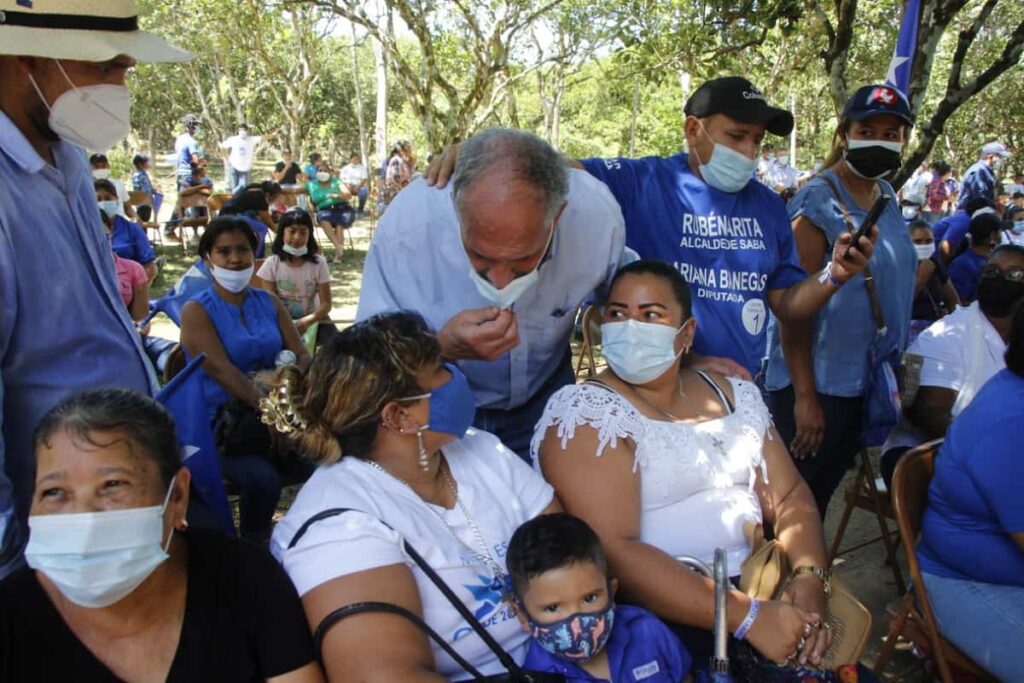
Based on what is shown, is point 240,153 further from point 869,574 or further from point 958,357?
point 958,357

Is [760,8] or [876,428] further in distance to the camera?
[760,8]

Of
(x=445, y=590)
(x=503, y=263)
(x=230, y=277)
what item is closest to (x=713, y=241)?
(x=503, y=263)

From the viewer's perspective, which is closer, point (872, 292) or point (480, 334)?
Result: point (480, 334)

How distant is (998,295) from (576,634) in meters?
2.50

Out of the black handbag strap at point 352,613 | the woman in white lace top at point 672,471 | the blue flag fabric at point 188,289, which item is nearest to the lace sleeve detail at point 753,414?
the woman in white lace top at point 672,471

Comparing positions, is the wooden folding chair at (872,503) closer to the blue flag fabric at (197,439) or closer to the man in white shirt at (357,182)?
the blue flag fabric at (197,439)

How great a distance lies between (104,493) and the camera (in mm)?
1562

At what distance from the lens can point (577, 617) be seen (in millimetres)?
1886

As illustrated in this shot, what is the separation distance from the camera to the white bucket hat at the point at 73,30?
66.7 inches

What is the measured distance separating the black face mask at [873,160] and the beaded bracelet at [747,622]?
2.07 metres

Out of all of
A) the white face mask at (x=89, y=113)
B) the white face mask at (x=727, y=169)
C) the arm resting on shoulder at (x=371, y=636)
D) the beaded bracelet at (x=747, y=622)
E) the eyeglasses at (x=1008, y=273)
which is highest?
the white face mask at (x=89, y=113)

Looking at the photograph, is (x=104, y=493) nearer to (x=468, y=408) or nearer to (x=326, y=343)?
(x=326, y=343)

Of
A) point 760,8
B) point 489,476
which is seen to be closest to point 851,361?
point 489,476

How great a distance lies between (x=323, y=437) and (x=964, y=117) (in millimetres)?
30299
